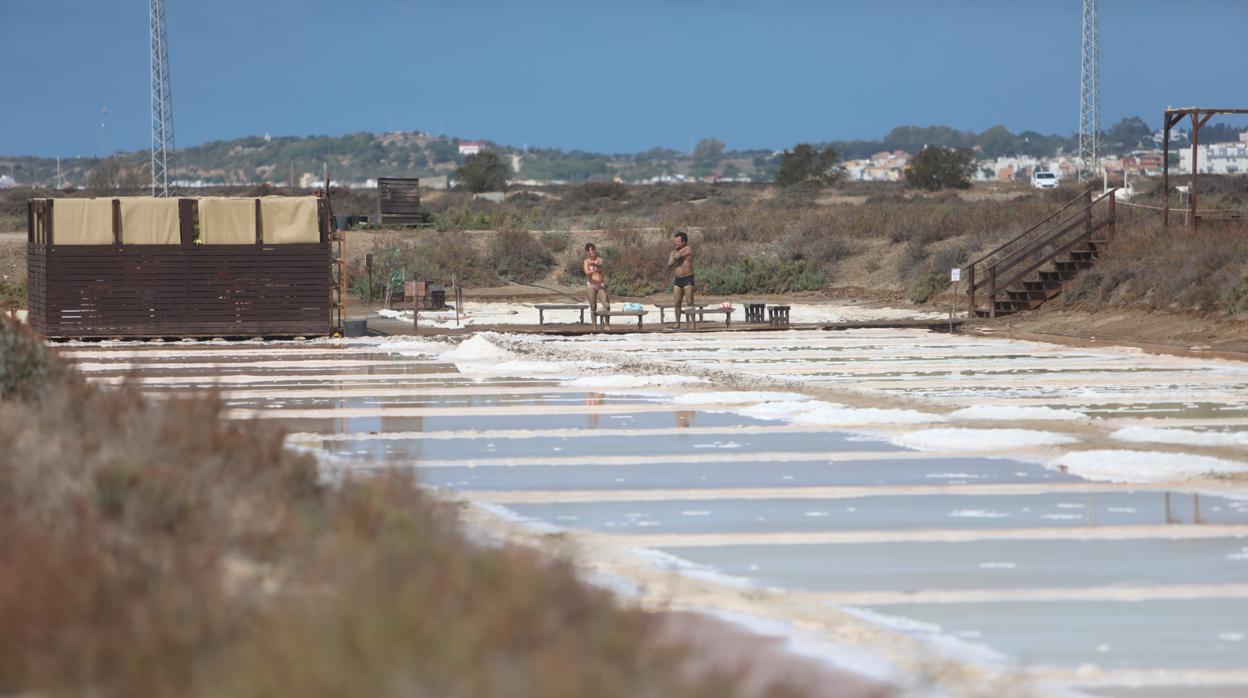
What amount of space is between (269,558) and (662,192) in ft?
281

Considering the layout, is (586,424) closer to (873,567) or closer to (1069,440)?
(1069,440)

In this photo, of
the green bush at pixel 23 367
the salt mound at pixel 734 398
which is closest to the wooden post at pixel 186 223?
the salt mound at pixel 734 398

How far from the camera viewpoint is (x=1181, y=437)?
13531 millimetres

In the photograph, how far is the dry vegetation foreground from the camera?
15.0ft

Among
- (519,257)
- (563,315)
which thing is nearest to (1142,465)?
(563,315)

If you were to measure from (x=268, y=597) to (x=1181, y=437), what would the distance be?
9506mm

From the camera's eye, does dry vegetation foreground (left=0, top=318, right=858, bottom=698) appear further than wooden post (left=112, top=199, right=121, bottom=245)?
No

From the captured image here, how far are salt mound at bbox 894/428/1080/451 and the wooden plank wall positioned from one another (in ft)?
131

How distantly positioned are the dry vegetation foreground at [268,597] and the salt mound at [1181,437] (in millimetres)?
7211

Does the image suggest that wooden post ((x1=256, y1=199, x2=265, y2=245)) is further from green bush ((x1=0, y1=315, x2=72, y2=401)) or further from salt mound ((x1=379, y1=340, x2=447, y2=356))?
green bush ((x1=0, y1=315, x2=72, y2=401))

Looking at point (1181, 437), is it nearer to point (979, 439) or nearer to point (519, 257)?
point (979, 439)

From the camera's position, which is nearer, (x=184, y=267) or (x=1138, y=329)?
(x=1138, y=329)

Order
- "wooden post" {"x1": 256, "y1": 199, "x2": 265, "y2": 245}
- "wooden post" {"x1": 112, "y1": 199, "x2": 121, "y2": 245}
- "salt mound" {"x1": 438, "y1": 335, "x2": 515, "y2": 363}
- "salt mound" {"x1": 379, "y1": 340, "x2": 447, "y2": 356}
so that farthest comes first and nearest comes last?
"wooden post" {"x1": 256, "y1": 199, "x2": 265, "y2": 245} → "wooden post" {"x1": 112, "y1": 199, "x2": 121, "y2": 245} → "salt mound" {"x1": 379, "y1": 340, "x2": 447, "y2": 356} → "salt mound" {"x1": 438, "y1": 335, "x2": 515, "y2": 363}

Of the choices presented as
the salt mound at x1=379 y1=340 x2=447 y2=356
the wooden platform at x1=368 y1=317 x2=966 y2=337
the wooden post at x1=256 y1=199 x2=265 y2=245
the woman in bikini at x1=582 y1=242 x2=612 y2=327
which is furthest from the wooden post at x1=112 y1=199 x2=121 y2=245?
the woman in bikini at x1=582 y1=242 x2=612 y2=327
